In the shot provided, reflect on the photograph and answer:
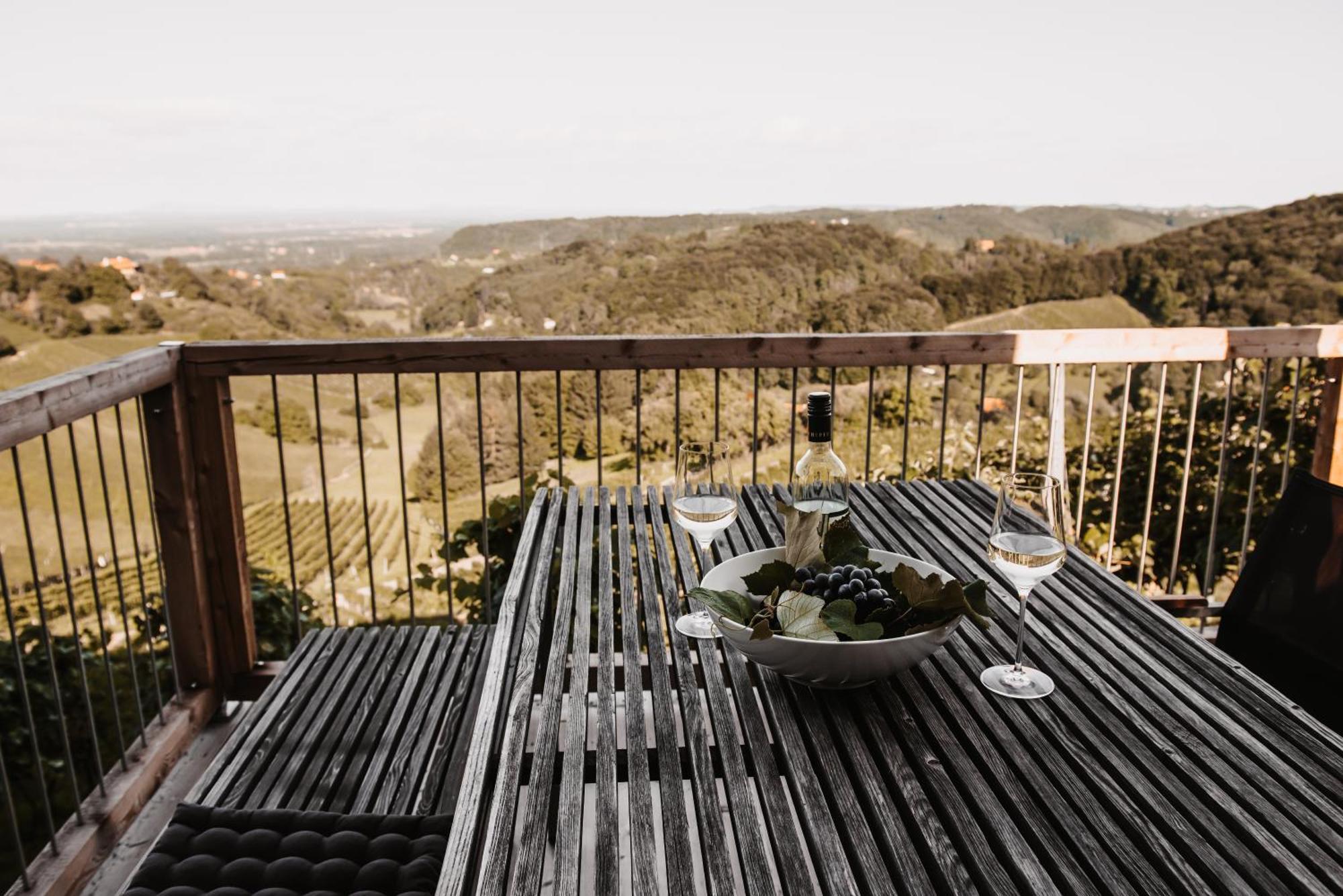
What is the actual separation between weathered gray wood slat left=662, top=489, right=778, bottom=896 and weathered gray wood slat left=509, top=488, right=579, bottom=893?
6.3 inches

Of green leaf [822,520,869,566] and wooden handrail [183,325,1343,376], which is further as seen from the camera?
wooden handrail [183,325,1343,376]

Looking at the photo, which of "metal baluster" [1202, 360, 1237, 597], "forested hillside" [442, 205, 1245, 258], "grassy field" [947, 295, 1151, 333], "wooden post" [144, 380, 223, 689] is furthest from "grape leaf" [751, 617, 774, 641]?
"forested hillside" [442, 205, 1245, 258]

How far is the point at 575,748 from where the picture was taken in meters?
0.90

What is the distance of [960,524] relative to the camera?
1.58m

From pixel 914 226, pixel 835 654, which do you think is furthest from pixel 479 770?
pixel 914 226

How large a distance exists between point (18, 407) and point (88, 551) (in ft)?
1.05

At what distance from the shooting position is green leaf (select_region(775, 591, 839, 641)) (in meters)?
0.95

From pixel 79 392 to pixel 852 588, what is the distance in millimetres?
1809

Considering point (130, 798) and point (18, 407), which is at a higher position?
point (18, 407)

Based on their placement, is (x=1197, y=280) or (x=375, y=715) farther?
(x=1197, y=280)

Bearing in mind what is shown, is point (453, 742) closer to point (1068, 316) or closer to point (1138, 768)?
point (1138, 768)

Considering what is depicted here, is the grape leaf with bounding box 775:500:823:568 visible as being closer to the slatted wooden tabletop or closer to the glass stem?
the glass stem

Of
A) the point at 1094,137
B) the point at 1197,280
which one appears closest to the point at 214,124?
the point at 1094,137

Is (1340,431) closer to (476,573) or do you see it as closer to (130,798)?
(476,573)
